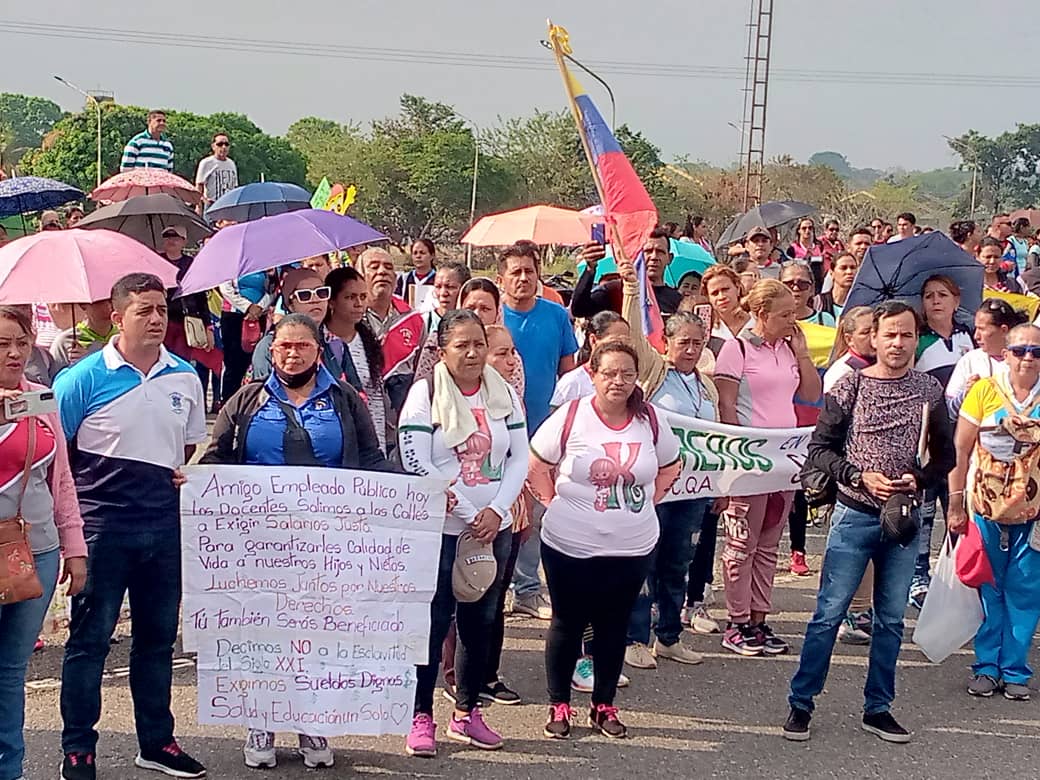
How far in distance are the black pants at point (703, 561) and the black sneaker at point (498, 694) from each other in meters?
1.60

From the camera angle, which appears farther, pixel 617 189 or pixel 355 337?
pixel 617 189

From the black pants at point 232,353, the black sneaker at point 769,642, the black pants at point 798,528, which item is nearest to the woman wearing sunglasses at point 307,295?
the black sneaker at point 769,642

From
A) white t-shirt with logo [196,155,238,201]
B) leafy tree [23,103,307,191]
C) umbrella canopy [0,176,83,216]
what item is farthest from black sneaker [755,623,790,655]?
leafy tree [23,103,307,191]

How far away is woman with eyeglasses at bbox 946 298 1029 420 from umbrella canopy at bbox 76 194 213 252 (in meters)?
6.28

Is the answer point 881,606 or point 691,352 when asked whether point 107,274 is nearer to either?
point 691,352

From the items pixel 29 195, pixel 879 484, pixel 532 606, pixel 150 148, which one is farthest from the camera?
pixel 150 148

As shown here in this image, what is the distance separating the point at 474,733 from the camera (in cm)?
503

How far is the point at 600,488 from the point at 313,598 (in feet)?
4.25

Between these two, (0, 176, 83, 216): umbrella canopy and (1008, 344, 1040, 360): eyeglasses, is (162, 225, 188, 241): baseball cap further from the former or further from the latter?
(1008, 344, 1040, 360): eyeglasses

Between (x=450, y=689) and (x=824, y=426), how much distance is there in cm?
221

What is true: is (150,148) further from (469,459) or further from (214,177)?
(469,459)

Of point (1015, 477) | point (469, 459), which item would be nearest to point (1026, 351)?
point (1015, 477)

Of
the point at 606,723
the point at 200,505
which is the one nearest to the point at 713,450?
the point at 606,723

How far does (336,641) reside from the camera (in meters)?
4.64
